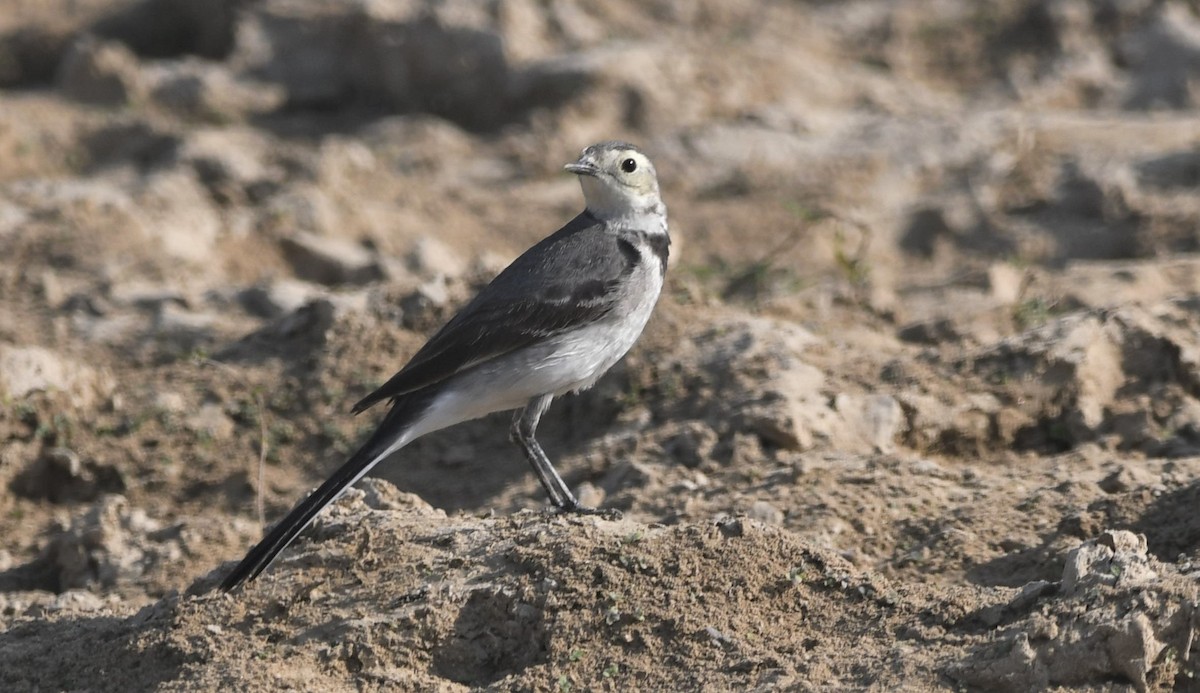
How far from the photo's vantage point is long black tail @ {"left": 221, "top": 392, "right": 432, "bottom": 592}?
6016 mm

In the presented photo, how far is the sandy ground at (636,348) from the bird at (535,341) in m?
0.43

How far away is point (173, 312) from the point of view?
33.8 feet

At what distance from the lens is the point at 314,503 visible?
6.16 meters

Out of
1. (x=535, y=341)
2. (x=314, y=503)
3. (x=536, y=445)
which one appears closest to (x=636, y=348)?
(x=536, y=445)

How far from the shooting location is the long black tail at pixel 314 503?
6.02 meters

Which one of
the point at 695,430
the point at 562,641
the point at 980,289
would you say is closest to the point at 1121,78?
the point at 980,289

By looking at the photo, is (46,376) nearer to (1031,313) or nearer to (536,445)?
(536,445)

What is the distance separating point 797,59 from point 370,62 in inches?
154

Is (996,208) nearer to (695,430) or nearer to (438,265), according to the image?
(438,265)

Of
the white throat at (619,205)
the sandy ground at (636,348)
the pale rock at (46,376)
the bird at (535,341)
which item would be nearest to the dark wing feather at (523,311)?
the bird at (535,341)

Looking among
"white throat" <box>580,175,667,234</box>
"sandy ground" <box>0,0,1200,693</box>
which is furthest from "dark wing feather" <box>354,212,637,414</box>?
"sandy ground" <box>0,0,1200,693</box>

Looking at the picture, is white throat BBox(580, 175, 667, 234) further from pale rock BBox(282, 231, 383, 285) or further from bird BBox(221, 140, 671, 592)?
pale rock BBox(282, 231, 383, 285)

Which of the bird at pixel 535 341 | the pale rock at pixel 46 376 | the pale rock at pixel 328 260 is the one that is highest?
the bird at pixel 535 341

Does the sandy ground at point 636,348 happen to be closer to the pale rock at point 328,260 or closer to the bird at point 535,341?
the pale rock at point 328,260
